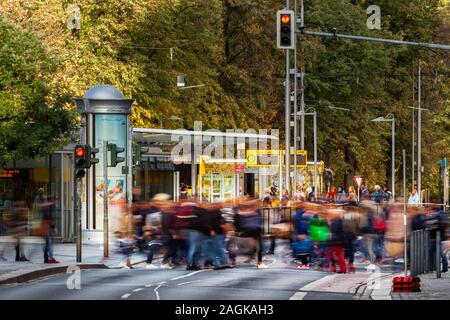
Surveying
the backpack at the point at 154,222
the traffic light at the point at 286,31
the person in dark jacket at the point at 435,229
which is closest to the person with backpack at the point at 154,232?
the backpack at the point at 154,222

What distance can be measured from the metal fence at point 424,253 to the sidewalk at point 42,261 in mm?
8007

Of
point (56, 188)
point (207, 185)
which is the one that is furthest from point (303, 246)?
point (207, 185)

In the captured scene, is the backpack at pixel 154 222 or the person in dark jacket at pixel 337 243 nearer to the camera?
the person in dark jacket at pixel 337 243

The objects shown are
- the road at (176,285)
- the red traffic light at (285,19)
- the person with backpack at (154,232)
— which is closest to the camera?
the road at (176,285)

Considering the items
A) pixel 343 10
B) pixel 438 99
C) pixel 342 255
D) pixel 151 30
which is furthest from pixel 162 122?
pixel 342 255

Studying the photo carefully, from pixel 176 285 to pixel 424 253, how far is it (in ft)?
22.7

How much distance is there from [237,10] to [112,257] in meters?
36.0

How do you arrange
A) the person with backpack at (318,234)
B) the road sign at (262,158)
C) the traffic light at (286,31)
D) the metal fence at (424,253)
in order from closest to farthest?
1. the metal fence at (424,253)
2. the traffic light at (286,31)
3. the person with backpack at (318,234)
4. the road sign at (262,158)

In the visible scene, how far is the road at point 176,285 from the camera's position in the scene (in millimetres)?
26016

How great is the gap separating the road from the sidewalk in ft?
1.66

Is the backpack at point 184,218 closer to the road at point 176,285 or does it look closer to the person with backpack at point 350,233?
the road at point 176,285

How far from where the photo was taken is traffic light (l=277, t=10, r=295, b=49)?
35.4 meters

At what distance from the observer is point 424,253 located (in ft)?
109
